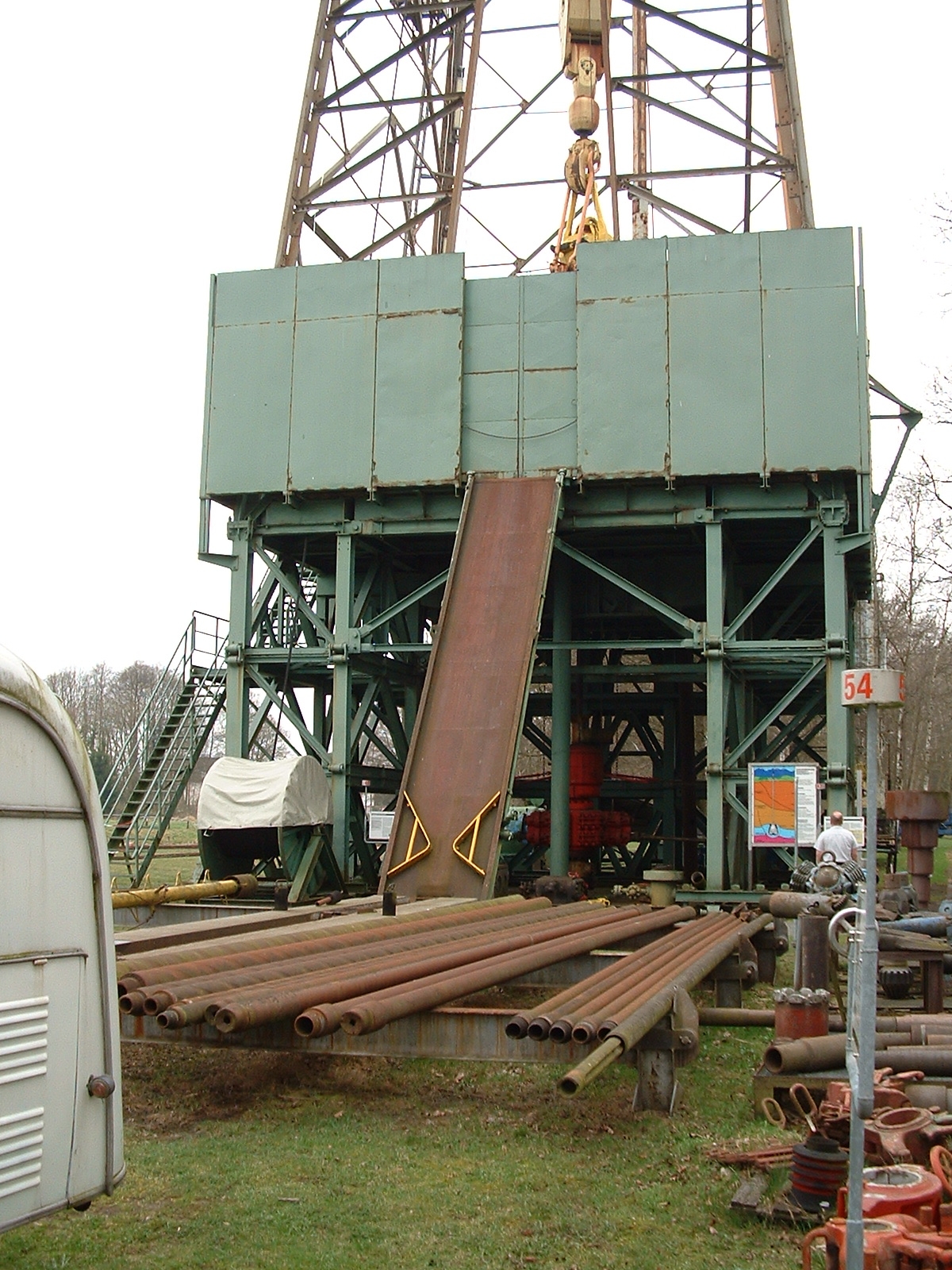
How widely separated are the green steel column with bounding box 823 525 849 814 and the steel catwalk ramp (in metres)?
4.31

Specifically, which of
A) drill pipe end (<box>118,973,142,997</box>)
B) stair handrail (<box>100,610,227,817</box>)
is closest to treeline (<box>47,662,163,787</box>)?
stair handrail (<box>100,610,227,817</box>)

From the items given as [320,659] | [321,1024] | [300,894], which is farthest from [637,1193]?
[320,659]

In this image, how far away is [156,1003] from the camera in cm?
782

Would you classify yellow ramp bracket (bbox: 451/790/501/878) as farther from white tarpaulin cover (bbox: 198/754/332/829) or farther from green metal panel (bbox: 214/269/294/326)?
green metal panel (bbox: 214/269/294/326)

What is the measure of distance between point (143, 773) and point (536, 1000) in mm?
12814

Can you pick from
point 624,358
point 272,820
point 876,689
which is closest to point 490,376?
point 624,358

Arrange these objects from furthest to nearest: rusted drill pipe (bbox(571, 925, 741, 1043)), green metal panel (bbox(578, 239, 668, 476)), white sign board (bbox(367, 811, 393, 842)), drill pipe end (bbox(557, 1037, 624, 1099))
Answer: white sign board (bbox(367, 811, 393, 842))
green metal panel (bbox(578, 239, 668, 476))
rusted drill pipe (bbox(571, 925, 741, 1043))
drill pipe end (bbox(557, 1037, 624, 1099))

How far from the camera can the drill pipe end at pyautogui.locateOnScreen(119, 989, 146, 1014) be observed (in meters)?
7.85

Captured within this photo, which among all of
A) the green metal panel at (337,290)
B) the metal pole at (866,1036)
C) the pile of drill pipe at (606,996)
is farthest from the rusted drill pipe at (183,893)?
the metal pole at (866,1036)

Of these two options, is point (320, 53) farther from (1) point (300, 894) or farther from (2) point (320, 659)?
(1) point (300, 894)

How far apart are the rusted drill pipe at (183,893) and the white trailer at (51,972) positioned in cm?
857

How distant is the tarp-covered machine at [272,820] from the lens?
20.2 meters

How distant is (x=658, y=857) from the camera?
29922 millimetres

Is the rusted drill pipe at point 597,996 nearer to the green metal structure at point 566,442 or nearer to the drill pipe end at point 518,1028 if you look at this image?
the drill pipe end at point 518,1028
